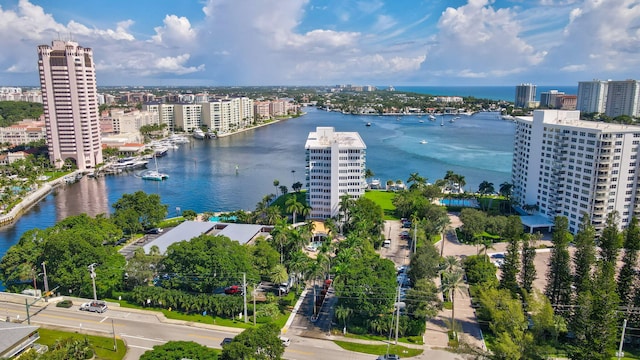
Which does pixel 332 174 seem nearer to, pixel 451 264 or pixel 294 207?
pixel 294 207

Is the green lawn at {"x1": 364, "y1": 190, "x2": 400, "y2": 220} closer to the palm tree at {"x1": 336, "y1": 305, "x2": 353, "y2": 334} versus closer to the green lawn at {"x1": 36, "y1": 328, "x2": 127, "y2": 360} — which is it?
the palm tree at {"x1": 336, "y1": 305, "x2": 353, "y2": 334}

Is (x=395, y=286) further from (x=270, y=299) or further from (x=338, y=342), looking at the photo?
(x=270, y=299)

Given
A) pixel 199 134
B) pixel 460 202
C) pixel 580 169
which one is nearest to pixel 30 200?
pixel 460 202

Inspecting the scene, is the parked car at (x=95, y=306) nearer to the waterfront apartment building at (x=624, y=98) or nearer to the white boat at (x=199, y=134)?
the white boat at (x=199, y=134)

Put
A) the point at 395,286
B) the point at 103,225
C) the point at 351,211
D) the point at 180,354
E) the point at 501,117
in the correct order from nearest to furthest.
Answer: the point at 180,354
the point at 395,286
the point at 103,225
the point at 351,211
the point at 501,117

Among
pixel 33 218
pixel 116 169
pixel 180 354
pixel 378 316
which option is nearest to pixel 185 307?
pixel 180 354

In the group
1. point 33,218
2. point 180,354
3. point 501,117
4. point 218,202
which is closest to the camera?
point 180,354
